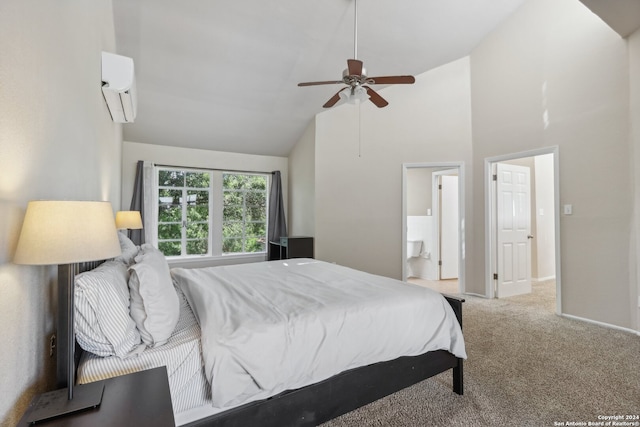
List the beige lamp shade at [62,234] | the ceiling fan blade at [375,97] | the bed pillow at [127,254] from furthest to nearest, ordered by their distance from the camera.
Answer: the ceiling fan blade at [375,97] → the bed pillow at [127,254] → the beige lamp shade at [62,234]

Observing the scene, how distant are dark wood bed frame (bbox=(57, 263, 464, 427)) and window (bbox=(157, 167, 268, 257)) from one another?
3.63m

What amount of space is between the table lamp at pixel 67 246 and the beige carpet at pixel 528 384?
123 centimetres

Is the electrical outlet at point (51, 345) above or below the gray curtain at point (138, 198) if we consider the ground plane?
below

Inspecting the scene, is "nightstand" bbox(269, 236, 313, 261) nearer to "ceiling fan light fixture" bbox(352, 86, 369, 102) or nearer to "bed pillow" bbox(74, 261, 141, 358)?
"ceiling fan light fixture" bbox(352, 86, 369, 102)

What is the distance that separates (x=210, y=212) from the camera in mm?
5652

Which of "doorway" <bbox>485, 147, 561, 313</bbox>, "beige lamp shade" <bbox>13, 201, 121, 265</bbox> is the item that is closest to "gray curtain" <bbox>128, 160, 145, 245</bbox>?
"beige lamp shade" <bbox>13, 201, 121, 265</bbox>

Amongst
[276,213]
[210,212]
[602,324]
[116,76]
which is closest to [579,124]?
[602,324]

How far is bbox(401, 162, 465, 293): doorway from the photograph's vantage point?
5.25 meters

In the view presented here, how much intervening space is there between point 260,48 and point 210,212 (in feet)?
10.2

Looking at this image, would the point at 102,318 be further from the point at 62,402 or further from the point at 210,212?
the point at 210,212

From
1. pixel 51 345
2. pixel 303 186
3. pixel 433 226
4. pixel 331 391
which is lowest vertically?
pixel 331 391

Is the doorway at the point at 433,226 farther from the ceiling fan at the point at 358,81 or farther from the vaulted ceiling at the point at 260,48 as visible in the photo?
the ceiling fan at the point at 358,81

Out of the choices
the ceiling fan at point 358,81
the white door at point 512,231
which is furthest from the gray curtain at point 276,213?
the white door at point 512,231

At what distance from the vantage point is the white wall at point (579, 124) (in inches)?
116
